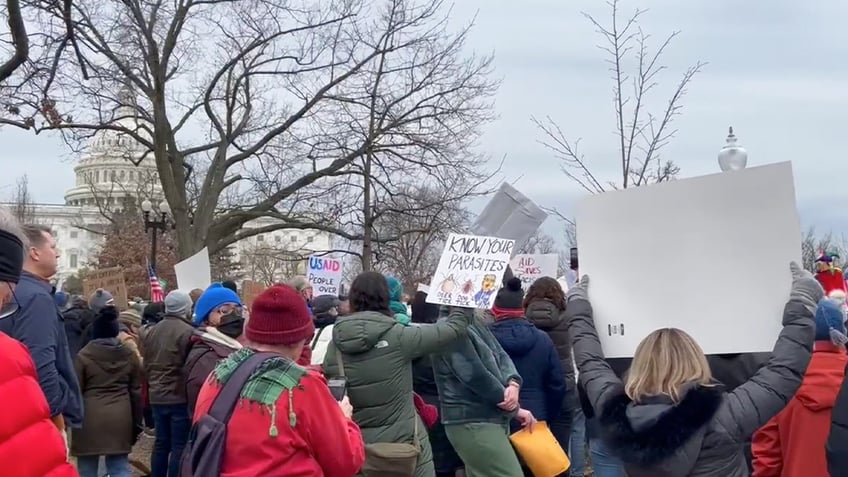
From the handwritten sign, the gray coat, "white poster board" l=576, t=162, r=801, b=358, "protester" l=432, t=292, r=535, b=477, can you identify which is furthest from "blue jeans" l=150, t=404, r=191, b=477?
the gray coat

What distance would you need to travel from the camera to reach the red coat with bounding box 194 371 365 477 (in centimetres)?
338

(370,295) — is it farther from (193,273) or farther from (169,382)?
(193,273)

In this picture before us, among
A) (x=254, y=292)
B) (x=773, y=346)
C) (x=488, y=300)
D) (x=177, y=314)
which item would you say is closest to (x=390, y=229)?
(x=254, y=292)

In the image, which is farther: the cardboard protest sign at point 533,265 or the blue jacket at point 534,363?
the cardboard protest sign at point 533,265

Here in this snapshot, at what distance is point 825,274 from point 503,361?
2675 millimetres

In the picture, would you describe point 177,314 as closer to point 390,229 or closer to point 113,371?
point 113,371

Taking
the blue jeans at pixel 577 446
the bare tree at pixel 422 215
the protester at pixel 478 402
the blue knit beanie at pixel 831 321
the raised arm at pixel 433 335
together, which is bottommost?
the blue jeans at pixel 577 446

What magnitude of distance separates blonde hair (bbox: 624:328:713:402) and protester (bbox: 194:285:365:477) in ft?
3.91

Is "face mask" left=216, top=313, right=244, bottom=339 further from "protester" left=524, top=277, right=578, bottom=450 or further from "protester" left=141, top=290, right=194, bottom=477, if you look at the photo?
"protester" left=524, top=277, right=578, bottom=450

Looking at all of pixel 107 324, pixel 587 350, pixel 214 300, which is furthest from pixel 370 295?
pixel 107 324

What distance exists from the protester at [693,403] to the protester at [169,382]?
15.2 feet

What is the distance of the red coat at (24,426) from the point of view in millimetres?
2248

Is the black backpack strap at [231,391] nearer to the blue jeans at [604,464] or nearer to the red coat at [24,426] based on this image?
the red coat at [24,426]

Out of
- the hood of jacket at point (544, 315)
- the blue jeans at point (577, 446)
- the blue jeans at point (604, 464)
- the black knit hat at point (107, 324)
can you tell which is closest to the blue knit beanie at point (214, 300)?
the black knit hat at point (107, 324)
